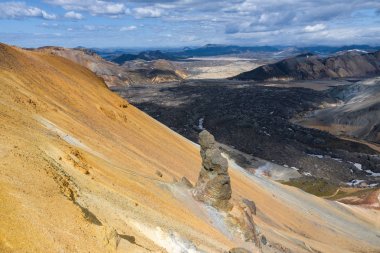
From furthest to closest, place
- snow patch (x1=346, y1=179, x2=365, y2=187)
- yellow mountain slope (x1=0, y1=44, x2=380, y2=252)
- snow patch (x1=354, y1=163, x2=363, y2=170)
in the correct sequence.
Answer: snow patch (x1=354, y1=163, x2=363, y2=170) < snow patch (x1=346, y1=179, x2=365, y2=187) < yellow mountain slope (x1=0, y1=44, x2=380, y2=252)

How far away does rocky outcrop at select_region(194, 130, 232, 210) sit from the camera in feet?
115

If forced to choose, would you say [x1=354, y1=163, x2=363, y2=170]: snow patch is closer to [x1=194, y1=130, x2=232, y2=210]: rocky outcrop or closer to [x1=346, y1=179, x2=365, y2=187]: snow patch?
[x1=346, y1=179, x2=365, y2=187]: snow patch

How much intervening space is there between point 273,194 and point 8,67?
108 ft

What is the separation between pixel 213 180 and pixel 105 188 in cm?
1189

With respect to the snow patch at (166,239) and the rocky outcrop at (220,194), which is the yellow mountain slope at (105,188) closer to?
the snow patch at (166,239)

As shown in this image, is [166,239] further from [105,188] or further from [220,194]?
[220,194]

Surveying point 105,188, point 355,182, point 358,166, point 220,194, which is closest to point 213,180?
point 220,194

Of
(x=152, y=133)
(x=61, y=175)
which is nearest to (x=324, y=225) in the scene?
(x=152, y=133)

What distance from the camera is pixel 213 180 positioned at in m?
35.8

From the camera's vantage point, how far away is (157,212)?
90.2 feet

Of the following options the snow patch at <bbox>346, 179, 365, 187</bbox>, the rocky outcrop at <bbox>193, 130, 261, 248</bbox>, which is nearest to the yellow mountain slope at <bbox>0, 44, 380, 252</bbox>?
A: the rocky outcrop at <bbox>193, 130, 261, 248</bbox>

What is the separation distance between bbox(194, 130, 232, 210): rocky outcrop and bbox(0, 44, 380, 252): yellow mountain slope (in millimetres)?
1050

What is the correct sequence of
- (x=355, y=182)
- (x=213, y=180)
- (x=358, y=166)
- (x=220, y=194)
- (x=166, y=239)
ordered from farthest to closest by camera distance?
(x=358, y=166) → (x=355, y=182) → (x=213, y=180) → (x=220, y=194) → (x=166, y=239)

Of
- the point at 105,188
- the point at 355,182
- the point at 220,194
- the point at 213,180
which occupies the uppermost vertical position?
the point at 105,188
